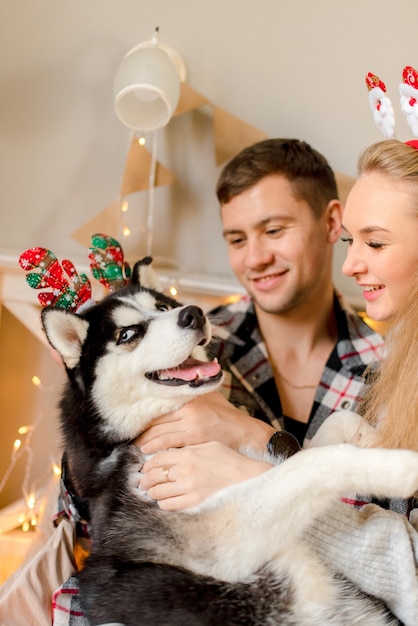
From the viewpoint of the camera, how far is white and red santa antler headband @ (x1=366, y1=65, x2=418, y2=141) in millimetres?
1499

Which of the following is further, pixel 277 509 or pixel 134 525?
pixel 134 525

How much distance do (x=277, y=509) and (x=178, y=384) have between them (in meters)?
0.39

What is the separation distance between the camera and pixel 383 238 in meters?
1.53

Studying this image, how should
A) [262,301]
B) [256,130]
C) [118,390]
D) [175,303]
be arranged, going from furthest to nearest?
[256,130], [262,301], [175,303], [118,390]

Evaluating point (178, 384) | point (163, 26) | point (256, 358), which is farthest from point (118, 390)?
point (163, 26)

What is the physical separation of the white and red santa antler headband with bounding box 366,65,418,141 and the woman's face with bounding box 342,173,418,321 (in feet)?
0.48

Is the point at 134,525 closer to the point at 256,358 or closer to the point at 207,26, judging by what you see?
the point at 256,358

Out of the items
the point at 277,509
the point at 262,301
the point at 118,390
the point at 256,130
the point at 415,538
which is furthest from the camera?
the point at 256,130

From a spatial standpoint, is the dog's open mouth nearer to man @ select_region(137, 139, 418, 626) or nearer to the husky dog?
the husky dog

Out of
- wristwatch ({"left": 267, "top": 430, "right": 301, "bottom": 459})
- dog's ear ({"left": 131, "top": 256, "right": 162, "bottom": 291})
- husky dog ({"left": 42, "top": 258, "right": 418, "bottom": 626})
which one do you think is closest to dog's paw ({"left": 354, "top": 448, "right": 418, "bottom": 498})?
husky dog ({"left": 42, "top": 258, "right": 418, "bottom": 626})

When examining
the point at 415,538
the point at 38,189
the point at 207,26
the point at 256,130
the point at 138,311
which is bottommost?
the point at 415,538

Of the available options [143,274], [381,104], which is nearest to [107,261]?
[143,274]

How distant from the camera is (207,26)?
8.22ft

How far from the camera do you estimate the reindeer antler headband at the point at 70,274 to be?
1624mm
